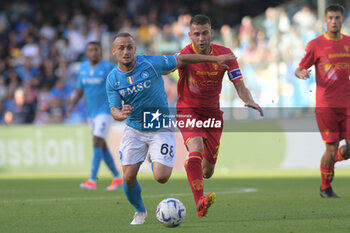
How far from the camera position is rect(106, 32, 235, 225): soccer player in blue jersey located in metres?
8.06

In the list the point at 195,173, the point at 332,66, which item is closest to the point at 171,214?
the point at 195,173

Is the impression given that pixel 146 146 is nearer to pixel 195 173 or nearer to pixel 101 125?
pixel 195 173

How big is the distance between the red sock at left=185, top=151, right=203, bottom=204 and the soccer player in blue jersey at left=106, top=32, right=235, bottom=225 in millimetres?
230

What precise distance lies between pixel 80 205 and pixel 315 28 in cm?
887

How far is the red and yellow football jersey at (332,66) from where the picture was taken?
10305 mm

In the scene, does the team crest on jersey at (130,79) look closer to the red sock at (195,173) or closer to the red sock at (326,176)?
the red sock at (195,173)

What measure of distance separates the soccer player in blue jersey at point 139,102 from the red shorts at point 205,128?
0.37m

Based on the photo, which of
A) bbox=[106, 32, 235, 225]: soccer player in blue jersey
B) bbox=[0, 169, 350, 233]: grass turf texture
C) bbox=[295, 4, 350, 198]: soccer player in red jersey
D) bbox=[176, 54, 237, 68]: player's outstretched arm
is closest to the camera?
bbox=[0, 169, 350, 233]: grass turf texture

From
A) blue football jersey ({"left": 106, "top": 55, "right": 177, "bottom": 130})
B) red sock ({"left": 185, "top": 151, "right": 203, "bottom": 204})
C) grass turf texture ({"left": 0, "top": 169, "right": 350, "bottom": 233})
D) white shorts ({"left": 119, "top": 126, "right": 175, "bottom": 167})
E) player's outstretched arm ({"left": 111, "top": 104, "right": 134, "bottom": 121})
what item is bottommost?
grass turf texture ({"left": 0, "top": 169, "right": 350, "bottom": 233})

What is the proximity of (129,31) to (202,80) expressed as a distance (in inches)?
556

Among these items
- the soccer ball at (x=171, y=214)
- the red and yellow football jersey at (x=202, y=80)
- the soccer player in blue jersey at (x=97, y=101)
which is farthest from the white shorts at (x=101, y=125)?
the soccer ball at (x=171, y=214)

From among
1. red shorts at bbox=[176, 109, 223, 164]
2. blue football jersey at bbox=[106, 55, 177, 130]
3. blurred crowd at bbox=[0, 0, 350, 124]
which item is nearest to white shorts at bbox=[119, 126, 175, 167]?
blue football jersey at bbox=[106, 55, 177, 130]

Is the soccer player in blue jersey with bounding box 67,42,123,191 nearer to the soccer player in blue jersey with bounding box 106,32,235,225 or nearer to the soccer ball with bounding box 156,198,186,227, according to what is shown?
the soccer player in blue jersey with bounding box 106,32,235,225

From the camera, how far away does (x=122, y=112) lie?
730 centimetres
